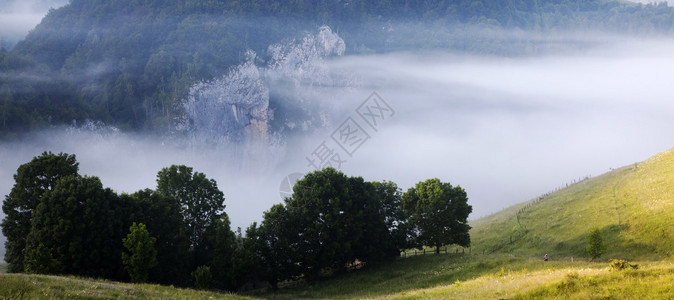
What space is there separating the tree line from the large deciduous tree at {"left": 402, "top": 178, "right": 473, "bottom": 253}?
0.49 ft

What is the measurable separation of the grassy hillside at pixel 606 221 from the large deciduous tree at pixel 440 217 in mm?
10037

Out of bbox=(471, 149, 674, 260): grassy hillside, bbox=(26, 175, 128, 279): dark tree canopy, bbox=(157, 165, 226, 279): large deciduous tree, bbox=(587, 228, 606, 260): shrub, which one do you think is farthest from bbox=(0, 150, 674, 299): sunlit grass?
bbox=(26, 175, 128, 279): dark tree canopy

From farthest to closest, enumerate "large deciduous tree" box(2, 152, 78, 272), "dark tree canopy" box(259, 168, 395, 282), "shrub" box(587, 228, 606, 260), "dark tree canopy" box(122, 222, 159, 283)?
"dark tree canopy" box(259, 168, 395, 282) < "shrub" box(587, 228, 606, 260) < "large deciduous tree" box(2, 152, 78, 272) < "dark tree canopy" box(122, 222, 159, 283)

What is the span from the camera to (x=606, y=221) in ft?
222

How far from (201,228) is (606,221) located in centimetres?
5675

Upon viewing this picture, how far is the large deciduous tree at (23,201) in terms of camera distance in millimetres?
50219

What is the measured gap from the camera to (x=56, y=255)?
46500 mm

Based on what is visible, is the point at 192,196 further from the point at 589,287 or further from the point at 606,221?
the point at 606,221

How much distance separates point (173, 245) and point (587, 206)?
66.2 metres

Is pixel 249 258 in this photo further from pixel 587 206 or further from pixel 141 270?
pixel 587 206

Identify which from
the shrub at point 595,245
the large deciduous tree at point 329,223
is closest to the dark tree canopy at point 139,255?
the large deciduous tree at point 329,223

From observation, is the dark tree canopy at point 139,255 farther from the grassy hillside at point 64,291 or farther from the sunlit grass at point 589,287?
the sunlit grass at point 589,287

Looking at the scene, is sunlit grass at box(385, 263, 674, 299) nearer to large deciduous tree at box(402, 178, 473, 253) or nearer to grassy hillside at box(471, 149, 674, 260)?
grassy hillside at box(471, 149, 674, 260)

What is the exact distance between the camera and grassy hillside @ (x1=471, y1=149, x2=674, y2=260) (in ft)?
187
